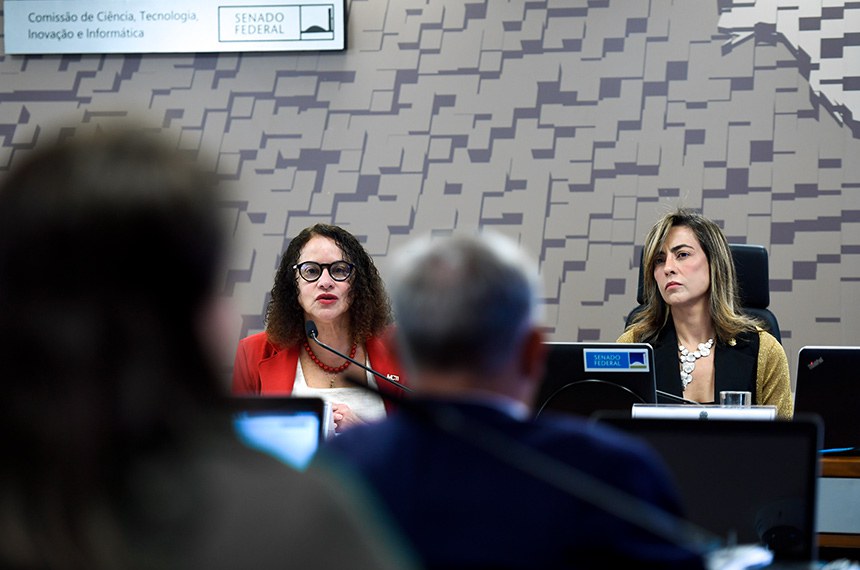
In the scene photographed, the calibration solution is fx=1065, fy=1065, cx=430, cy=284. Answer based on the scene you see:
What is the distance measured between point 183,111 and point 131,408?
441 centimetres

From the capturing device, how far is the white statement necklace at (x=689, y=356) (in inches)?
138

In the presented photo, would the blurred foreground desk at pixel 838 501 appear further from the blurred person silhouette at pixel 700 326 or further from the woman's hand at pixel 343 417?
the woman's hand at pixel 343 417

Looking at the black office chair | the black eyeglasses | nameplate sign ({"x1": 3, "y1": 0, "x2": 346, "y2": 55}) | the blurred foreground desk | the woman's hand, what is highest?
nameplate sign ({"x1": 3, "y1": 0, "x2": 346, "y2": 55})

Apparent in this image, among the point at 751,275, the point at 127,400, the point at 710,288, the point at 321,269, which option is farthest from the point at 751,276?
the point at 127,400

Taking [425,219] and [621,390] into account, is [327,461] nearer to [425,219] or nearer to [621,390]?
[621,390]

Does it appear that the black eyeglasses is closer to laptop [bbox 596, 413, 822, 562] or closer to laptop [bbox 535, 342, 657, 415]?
laptop [bbox 535, 342, 657, 415]

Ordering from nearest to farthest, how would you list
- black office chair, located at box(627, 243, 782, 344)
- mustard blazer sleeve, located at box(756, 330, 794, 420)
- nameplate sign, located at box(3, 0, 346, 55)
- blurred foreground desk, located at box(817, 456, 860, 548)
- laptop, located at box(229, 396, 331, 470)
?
laptop, located at box(229, 396, 331, 470), blurred foreground desk, located at box(817, 456, 860, 548), mustard blazer sleeve, located at box(756, 330, 794, 420), black office chair, located at box(627, 243, 782, 344), nameplate sign, located at box(3, 0, 346, 55)

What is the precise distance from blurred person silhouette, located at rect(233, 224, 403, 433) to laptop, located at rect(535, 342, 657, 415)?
2.42 ft

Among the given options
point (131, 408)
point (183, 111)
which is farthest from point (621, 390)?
point (183, 111)


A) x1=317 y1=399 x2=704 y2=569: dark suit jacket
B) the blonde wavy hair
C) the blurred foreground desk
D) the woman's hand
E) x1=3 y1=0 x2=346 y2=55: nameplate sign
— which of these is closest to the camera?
x1=317 y1=399 x2=704 y2=569: dark suit jacket

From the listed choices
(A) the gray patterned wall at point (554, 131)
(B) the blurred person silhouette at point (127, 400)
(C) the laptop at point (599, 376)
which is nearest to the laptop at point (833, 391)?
(C) the laptop at point (599, 376)

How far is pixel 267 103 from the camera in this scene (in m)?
4.77

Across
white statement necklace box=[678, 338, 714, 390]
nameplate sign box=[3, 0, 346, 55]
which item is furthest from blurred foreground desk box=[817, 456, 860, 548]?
nameplate sign box=[3, 0, 346, 55]

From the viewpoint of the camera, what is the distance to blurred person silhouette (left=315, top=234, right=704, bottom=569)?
3.67 ft
